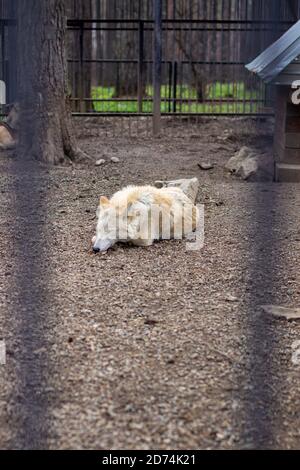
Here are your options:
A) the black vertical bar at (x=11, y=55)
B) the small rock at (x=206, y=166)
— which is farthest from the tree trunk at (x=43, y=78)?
the black vertical bar at (x=11, y=55)

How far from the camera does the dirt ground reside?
230 cm

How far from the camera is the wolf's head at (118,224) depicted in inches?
166

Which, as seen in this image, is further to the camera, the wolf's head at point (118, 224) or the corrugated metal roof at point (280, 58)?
the corrugated metal roof at point (280, 58)

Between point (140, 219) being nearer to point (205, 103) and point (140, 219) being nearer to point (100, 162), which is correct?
point (100, 162)

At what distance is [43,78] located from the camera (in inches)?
261

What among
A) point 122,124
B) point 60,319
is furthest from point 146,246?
point 122,124

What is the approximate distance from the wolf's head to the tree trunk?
257 centimetres

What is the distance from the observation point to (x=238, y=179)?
644cm

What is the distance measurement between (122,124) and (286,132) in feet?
11.6

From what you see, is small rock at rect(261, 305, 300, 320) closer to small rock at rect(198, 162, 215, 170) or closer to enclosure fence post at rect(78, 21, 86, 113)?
small rock at rect(198, 162, 215, 170)

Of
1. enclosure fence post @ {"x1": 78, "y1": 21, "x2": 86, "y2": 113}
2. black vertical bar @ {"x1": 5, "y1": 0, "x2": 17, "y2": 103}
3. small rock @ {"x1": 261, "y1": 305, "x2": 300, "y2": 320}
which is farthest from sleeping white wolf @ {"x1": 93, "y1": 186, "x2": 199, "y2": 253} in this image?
enclosure fence post @ {"x1": 78, "y1": 21, "x2": 86, "y2": 113}

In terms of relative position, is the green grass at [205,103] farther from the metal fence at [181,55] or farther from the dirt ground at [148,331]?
the dirt ground at [148,331]

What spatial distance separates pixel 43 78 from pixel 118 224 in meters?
2.82
